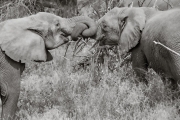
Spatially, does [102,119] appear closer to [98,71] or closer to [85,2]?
[98,71]

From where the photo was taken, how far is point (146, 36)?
639cm

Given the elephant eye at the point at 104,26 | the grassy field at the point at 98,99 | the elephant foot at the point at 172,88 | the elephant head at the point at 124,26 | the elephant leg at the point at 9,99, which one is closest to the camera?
the grassy field at the point at 98,99

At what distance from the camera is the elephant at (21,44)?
19.8 feet

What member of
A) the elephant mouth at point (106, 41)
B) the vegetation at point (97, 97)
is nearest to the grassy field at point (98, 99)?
the vegetation at point (97, 97)

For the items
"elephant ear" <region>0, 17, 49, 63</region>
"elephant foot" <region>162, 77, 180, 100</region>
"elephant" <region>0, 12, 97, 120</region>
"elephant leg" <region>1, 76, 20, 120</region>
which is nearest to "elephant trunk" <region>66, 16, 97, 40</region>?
"elephant" <region>0, 12, 97, 120</region>

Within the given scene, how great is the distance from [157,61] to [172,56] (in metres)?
0.64

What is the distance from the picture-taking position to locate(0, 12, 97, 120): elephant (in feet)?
19.8

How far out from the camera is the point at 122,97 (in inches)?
245

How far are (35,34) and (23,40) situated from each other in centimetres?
22

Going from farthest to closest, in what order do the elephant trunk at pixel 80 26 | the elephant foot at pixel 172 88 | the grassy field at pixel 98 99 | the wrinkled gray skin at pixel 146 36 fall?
the elephant trunk at pixel 80 26 → the elephant foot at pixel 172 88 → the grassy field at pixel 98 99 → the wrinkled gray skin at pixel 146 36

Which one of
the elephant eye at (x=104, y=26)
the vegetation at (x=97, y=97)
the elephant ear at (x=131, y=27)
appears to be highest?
the elephant ear at (x=131, y=27)

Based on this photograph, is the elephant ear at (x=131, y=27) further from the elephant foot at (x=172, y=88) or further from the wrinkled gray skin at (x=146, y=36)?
the elephant foot at (x=172, y=88)

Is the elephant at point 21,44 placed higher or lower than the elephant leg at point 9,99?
higher

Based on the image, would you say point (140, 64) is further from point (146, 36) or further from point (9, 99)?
point (9, 99)
